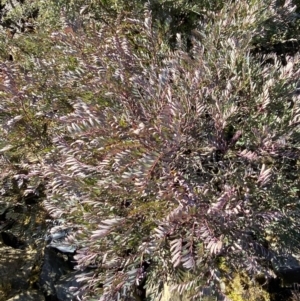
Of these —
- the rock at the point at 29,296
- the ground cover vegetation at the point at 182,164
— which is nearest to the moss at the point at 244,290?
the ground cover vegetation at the point at 182,164

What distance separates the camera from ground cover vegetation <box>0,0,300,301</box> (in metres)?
2.30

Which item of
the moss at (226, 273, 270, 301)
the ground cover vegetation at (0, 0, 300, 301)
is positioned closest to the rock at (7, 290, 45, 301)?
the ground cover vegetation at (0, 0, 300, 301)

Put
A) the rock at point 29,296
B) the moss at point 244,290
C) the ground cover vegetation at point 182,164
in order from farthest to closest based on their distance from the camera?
the rock at point 29,296
the moss at point 244,290
the ground cover vegetation at point 182,164

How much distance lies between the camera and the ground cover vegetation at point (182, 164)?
2.30 m

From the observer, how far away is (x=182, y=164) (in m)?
2.47


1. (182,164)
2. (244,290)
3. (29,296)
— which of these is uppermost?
(182,164)

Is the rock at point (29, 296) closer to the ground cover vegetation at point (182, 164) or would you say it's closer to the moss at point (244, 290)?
the ground cover vegetation at point (182, 164)

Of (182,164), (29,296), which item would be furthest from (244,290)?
(29,296)

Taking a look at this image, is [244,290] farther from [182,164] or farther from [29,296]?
[29,296]

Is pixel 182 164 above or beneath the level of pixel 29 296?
above

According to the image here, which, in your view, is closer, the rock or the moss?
the moss

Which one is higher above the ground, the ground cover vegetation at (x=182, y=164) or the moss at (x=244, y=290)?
the ground cover vegetation at (x=182, y=164)

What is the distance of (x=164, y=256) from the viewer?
2.50 meters

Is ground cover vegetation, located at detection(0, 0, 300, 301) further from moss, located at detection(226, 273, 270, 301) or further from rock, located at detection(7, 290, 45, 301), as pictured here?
A: rock, located at detection(7, 290, 45, 301)
